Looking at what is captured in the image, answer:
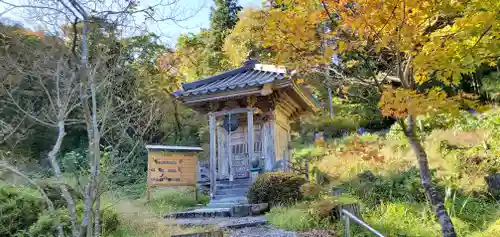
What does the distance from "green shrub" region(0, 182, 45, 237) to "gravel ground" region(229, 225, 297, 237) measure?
10.1 ft

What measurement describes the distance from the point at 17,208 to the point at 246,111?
5.40m

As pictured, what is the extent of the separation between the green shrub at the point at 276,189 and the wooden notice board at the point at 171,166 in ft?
9.14

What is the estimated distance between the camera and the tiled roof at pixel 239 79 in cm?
895

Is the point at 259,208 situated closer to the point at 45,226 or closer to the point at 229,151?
the point at 229,151

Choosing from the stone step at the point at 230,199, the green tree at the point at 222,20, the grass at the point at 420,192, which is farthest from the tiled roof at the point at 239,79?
the green tree at the point at 222,20

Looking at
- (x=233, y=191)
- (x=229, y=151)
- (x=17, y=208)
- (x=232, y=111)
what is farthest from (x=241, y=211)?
(x=17, y=208)

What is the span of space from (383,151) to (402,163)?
94.7 inches

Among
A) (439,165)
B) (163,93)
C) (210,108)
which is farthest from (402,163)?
(163,93)

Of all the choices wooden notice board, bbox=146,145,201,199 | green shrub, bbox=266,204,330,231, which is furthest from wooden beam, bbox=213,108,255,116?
green shrub, bbox=266,204,330,231

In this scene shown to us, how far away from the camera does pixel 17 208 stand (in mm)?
5766

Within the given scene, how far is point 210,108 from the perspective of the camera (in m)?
10.1

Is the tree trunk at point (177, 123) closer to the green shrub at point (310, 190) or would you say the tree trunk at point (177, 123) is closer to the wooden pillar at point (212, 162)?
the wooden pillar at point (212, 162)

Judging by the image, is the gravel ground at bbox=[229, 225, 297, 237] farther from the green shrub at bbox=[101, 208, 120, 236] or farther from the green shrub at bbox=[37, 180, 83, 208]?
the green shrub at bbox=[37, 180, 83, 208]

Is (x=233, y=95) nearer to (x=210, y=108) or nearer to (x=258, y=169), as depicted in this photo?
(x=210, y=108)
